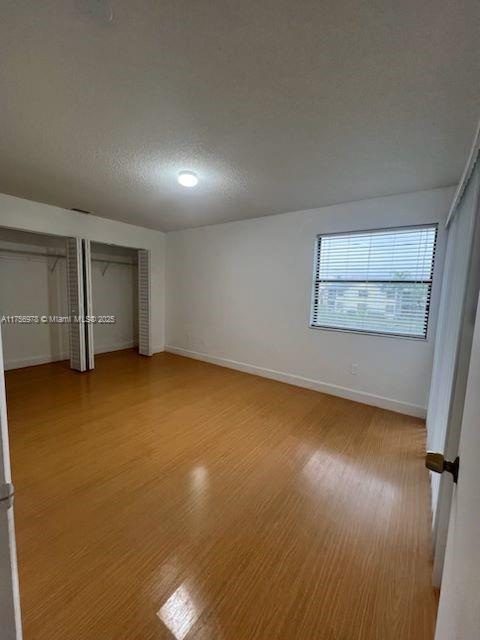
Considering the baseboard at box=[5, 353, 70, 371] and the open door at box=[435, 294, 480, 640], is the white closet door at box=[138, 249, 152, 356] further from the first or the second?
the open door at box=[435, 294, 480, 640]

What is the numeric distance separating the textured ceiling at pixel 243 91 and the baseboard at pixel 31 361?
272cm

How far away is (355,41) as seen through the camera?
1232 millimetres

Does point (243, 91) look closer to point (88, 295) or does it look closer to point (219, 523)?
point (219, 523)

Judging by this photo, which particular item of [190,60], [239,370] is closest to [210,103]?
[190,60]

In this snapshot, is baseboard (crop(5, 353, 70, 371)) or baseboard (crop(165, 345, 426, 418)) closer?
baseboard (crop(165, 345, 426, 418))

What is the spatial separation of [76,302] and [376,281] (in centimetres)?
419

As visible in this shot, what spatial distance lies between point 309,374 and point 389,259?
1741mm

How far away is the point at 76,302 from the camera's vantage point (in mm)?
4121

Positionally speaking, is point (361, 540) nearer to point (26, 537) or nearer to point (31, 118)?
point (26, 537)

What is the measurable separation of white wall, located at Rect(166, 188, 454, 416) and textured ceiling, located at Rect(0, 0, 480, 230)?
60 cm

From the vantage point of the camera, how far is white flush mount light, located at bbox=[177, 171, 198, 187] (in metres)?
2.61

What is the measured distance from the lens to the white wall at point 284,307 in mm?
2998

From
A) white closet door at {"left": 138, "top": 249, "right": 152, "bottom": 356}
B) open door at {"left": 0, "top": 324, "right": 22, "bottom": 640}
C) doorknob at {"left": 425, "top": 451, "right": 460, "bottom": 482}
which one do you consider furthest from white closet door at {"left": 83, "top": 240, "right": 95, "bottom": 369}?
doorknob at {"left": 425, "top": 451, "right": 460, "bottom": 482}

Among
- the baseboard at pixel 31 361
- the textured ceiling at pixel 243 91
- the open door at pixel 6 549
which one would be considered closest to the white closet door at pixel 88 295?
the baseboard at pixel 31 361
